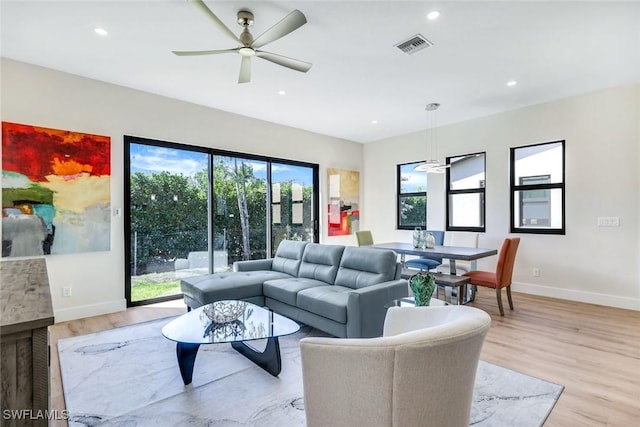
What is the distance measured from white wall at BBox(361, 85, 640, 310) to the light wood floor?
1.27ft

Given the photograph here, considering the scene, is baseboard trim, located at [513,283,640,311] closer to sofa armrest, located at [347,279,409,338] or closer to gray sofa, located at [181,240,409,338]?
gray sofa, located at [181,240,409,338]

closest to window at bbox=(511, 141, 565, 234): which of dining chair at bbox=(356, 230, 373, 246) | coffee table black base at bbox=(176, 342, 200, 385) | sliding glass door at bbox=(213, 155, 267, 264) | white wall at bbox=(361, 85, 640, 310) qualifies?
white wall at bbox=(361, 85, 640, 310)

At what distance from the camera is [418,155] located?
20.8ft

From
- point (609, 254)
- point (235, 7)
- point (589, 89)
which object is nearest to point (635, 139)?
point (589, 89)

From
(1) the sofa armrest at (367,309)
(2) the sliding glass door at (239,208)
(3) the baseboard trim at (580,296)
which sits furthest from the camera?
(2) the sliding glass door at (239,208)

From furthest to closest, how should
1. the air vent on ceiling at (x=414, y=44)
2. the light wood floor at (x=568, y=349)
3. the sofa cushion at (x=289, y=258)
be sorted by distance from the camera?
the sofa cushion at (x=289, y=258)
the air vent on ceiling at (x=414, y=44)
the light wood floor at (x=568, y=349)

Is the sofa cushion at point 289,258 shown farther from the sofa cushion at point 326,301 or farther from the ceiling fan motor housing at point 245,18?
the ceiling fan motor housing at point 245,18

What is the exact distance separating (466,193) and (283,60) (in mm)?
4286

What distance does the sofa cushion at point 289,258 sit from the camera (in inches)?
165

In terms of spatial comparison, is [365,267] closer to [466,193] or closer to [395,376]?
[395,376]

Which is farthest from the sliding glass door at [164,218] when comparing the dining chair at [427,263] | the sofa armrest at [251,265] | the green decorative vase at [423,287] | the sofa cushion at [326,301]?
the green decorative vase at [423,287]

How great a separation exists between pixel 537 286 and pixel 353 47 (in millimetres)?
4432

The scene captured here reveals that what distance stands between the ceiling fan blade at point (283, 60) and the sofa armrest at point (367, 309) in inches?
83.2

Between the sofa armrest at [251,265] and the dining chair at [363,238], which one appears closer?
the sofa armrest at [251,265]
